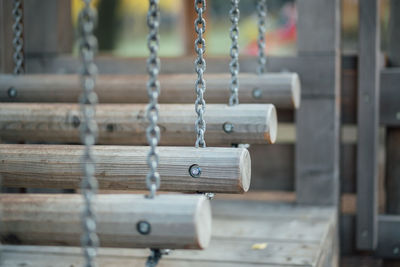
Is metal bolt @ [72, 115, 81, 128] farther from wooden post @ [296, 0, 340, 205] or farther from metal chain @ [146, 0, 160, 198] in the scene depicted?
wooden post @ [296, 0, 340, 205]

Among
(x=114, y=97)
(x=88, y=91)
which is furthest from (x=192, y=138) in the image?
(x=88, y=91)

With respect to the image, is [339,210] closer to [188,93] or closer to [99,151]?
[188,93]

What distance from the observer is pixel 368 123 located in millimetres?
3520

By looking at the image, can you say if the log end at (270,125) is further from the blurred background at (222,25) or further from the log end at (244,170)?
the blurred background at (222,25)

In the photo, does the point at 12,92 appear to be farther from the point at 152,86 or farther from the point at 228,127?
the point at 152,86

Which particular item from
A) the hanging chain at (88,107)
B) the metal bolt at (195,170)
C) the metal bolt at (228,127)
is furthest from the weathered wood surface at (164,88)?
the hanging chain at (88,107)

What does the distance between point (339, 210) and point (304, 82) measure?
0.75 m

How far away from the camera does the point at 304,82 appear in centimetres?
339

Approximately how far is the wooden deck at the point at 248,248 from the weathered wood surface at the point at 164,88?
1.88 ft

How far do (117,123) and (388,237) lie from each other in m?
1.79

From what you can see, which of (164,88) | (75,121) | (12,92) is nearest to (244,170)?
(75,121)

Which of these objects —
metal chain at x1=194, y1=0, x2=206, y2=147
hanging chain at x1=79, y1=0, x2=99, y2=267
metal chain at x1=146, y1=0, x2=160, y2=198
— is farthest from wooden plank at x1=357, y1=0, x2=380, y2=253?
hanging chain at x1=79, y1=0, x2=99, y2=267

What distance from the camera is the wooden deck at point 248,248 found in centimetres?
251

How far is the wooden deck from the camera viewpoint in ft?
8.25
